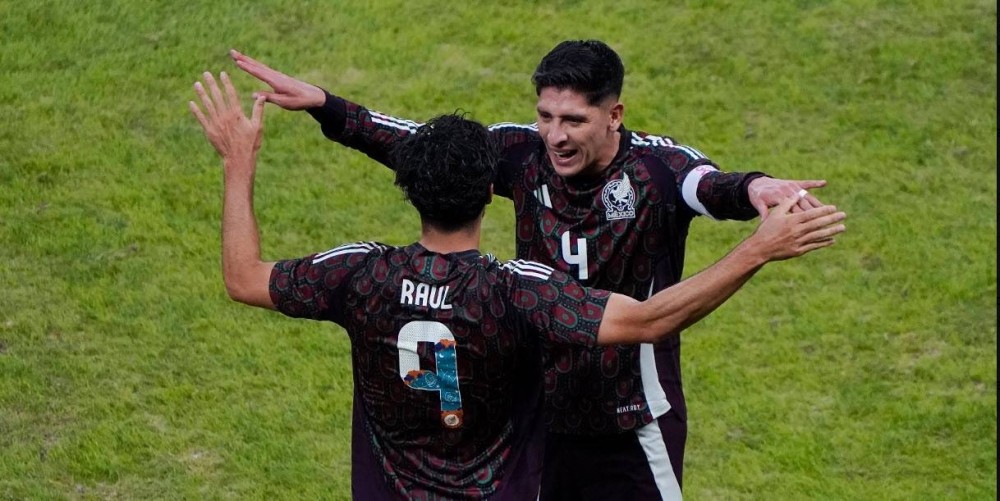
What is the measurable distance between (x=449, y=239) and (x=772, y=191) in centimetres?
131

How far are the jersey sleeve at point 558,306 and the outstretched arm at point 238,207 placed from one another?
1005 mm

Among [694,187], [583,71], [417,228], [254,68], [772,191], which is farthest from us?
[417,228]

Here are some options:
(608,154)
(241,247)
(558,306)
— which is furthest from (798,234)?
(241,247)

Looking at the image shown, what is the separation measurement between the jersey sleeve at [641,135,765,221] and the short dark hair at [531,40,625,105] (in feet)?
1.17

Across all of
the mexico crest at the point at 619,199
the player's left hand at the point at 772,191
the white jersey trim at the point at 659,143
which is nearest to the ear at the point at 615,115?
the white jersey trim at the point at 659,143

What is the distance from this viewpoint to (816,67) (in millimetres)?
13523

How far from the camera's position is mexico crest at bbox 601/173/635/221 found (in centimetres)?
642

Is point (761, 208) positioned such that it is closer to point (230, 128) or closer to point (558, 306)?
point (558, 306)

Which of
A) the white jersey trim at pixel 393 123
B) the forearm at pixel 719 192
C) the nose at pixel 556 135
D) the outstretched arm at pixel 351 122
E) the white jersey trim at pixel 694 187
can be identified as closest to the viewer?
the forearm at pixel 719 192

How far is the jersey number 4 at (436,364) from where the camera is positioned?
5453 mm

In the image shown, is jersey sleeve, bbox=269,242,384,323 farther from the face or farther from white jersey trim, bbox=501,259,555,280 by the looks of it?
the face

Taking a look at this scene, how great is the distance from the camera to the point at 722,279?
5199 mm

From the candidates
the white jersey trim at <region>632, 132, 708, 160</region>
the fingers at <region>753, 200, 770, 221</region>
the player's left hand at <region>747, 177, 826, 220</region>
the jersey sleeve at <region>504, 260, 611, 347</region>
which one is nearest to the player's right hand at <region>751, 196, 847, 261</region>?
the player's left hand at <region>747, 177, 826, 220</region>

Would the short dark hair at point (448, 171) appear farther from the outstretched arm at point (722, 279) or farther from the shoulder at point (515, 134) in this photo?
the shoulder at point (515, 134)
